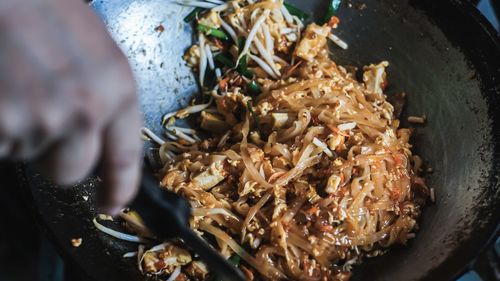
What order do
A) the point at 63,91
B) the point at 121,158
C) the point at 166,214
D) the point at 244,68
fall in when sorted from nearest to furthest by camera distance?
the point at 63,91
the point at 121,158
the point at 166,214
the point at 244,68

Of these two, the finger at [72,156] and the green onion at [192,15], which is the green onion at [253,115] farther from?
the finger at [72,156]

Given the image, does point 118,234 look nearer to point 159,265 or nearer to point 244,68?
point 159,265

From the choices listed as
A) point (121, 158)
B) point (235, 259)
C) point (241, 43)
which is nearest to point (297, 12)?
point (241, 43)

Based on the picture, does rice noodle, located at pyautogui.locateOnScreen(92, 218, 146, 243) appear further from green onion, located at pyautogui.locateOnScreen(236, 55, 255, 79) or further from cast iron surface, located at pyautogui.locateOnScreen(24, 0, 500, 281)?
green onion, located at pyautogui.locateOnScreen(236, 55, 255, 79)

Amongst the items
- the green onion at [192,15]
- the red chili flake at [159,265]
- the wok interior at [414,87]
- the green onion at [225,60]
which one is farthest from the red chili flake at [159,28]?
the red chili flake at [159,265]

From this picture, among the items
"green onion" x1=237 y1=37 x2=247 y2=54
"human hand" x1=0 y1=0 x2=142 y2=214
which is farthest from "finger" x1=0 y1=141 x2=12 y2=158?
"green onion" x1=237 y1=37 x2=247 y2=54

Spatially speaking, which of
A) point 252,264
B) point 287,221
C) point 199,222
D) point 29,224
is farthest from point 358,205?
point 29,224
